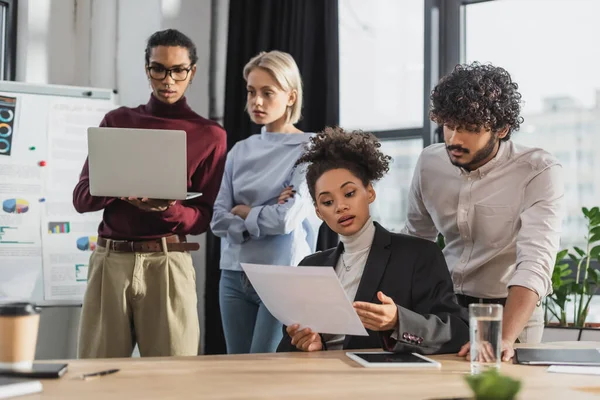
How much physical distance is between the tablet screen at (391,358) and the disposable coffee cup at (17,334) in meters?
0.69

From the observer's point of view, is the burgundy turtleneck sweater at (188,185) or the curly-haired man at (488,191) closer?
the curly-haired man at (488,191)

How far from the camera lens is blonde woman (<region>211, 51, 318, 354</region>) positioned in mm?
2941

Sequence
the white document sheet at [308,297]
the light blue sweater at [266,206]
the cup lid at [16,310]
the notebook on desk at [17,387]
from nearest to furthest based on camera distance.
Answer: the notebook on desk at [17,387]
the cup lid at [16,310]
the white document sheet at [308,297]
the light blue sweater at [266,206]

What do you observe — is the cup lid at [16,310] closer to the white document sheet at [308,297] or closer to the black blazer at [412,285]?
the white document sheet at [308,297]

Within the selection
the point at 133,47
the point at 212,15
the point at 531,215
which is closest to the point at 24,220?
the point at 133,47

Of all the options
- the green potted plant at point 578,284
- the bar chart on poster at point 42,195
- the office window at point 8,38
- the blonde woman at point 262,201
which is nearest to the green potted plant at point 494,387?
the blonde woman at point 262,201

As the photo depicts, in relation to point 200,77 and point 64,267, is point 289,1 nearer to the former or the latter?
point 200,77

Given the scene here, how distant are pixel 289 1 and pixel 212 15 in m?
0.56

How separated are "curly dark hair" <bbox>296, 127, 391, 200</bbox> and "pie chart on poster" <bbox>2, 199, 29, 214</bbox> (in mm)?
2194

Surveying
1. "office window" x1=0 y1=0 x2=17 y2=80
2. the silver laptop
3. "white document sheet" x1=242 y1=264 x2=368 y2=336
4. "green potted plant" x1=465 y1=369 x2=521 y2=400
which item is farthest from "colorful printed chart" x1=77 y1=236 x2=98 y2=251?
"green potted plant" x1=465 y1=369 x2=521 y2=400

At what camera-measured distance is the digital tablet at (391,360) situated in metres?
1.67

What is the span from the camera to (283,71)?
305 centimetres

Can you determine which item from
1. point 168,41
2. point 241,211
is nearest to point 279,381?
point 241,211

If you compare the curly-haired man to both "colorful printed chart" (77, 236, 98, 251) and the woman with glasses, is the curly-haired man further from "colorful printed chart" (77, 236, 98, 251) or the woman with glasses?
"colorful printed chart" (77, 236, 98, 251)
